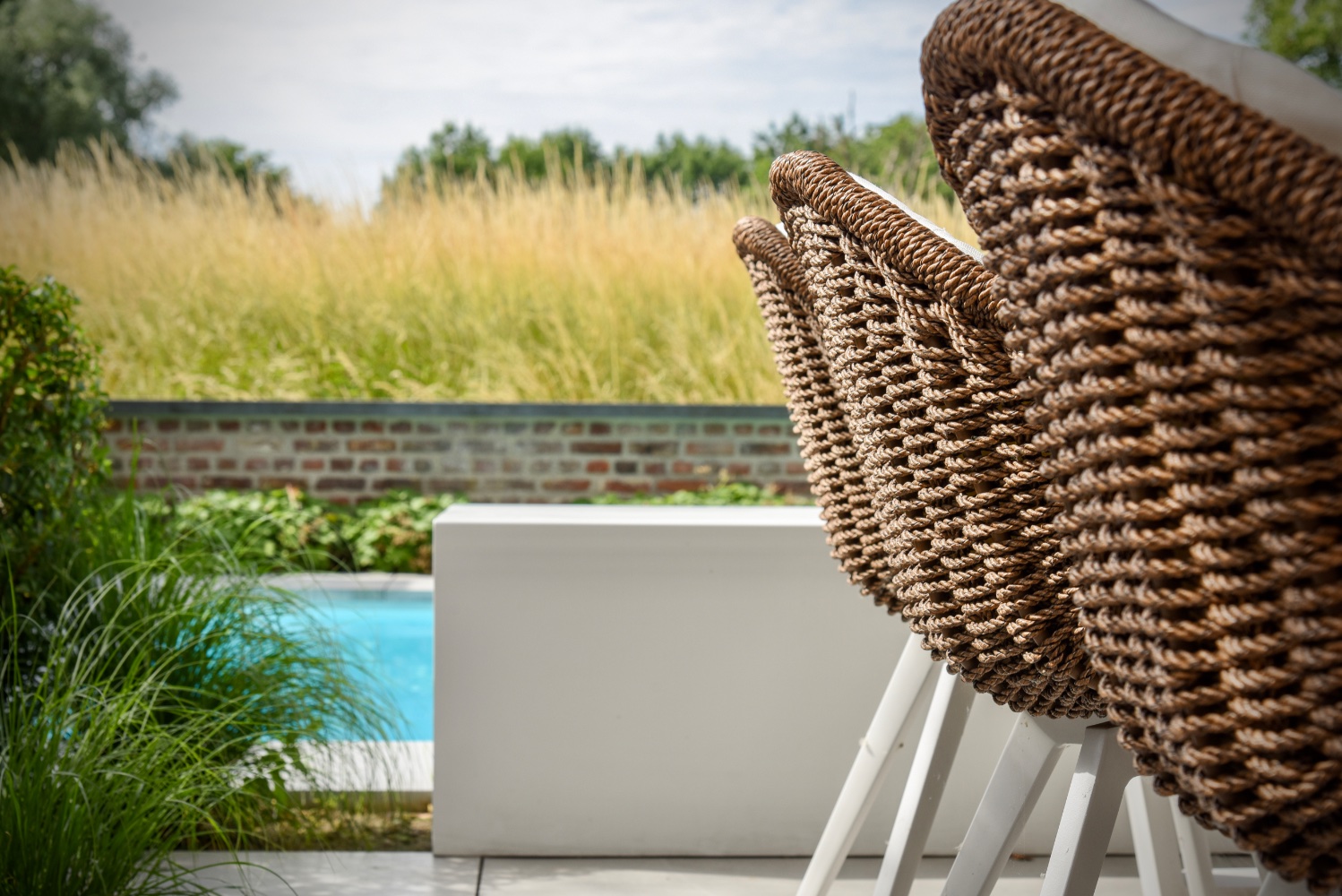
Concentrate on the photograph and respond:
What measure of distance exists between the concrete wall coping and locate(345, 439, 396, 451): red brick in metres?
0.11

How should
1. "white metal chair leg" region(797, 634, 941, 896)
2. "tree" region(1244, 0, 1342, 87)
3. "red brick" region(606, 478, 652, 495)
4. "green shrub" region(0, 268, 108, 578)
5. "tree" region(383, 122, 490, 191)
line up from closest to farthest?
"white metal chair leg" region(797, 634, 941, 896)
"green shrub" region(0, 268, 108, 578)
"red brick" region(606, 478, 652, 495)
"tree" region(383, 122, 490, 191)
"tree" region(1244, 0, 1342, 87)

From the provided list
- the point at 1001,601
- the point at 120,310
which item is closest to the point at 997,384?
the point at 1001,601

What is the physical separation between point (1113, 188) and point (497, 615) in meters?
1.55

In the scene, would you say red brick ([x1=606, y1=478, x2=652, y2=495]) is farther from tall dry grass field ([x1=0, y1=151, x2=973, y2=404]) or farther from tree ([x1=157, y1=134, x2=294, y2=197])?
tree ([x1=157, y1=134, x2=294, y2=197])

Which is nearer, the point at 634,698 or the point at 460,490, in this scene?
the point at 634,698

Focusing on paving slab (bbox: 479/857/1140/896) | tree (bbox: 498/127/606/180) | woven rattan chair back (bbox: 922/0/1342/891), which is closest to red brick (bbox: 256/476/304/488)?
tree (bbox: 498/127/606/180)

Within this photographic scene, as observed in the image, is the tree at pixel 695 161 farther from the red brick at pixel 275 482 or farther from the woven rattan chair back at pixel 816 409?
the woven rattan chair back at pixel 816 409

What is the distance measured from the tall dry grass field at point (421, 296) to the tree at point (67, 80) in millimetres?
693

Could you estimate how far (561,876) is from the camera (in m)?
1.85

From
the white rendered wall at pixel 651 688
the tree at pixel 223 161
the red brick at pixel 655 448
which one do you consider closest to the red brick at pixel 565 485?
the red brick at pixel 655 448

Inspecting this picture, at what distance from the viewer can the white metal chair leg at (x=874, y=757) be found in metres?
1.36

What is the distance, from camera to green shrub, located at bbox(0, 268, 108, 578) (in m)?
2.02

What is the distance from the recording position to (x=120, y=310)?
5348mm

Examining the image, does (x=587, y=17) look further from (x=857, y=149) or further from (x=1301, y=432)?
(x=1301, y=432)
